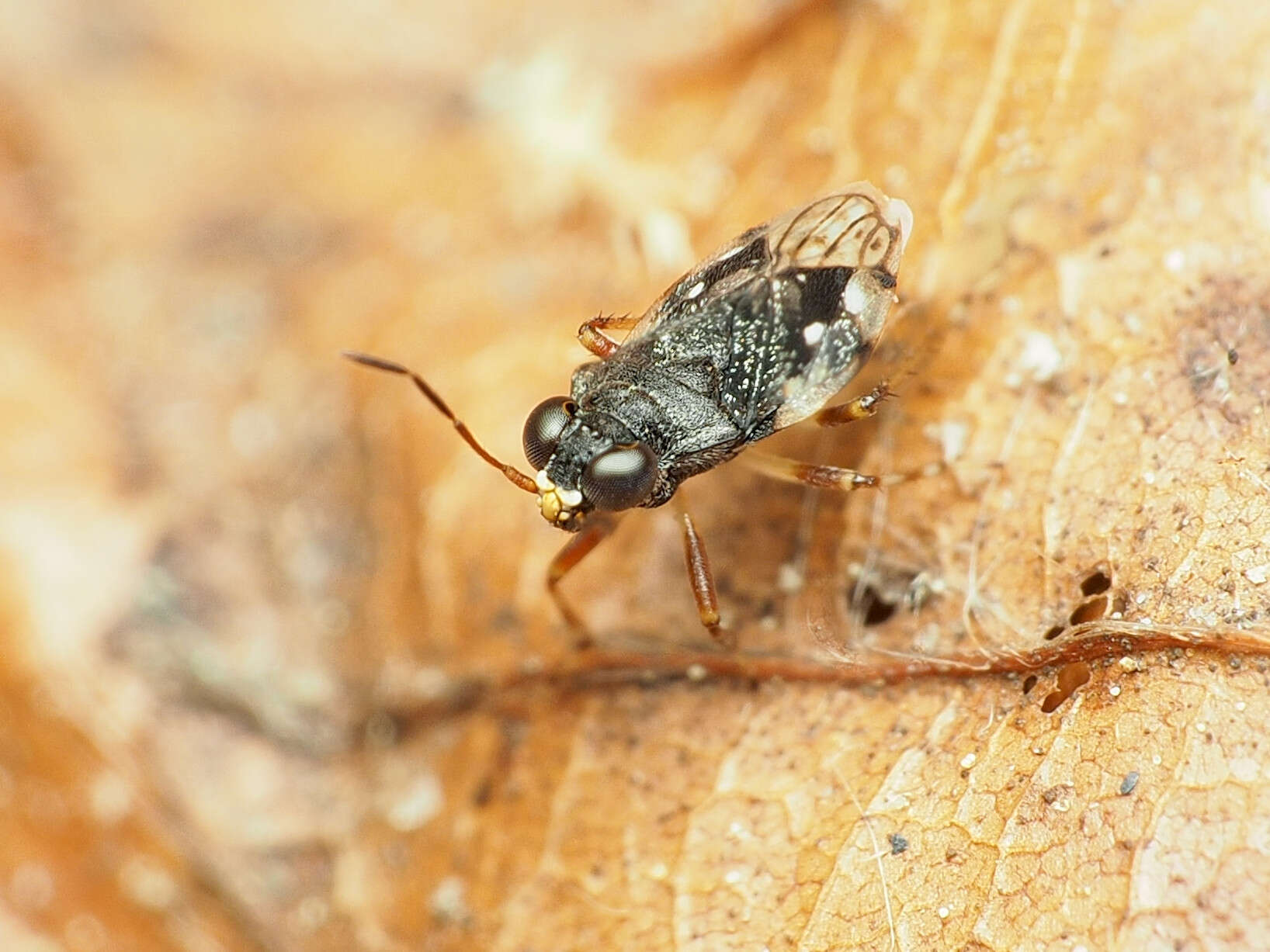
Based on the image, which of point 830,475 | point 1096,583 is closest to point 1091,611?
point 1096,583

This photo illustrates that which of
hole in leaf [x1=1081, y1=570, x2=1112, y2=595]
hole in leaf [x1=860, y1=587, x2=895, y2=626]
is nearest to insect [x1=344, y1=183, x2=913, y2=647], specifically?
hole in leaf [x1=860, y1=587, x2=895, y2=626]

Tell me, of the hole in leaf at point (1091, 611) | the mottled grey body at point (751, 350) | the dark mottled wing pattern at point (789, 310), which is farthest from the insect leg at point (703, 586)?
the hole in leaf at point (1091, 611)

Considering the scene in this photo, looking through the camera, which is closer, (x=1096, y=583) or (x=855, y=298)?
(x=1096, y=583)

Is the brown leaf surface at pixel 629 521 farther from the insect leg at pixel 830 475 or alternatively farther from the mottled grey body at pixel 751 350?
the mottled grey body at pixel 751 350

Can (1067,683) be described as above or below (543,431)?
below

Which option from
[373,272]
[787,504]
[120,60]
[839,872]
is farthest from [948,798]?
[120,60]

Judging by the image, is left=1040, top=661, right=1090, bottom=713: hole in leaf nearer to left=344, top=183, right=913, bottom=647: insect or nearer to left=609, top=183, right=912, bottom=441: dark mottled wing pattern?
left=344, top=183, right=913, bottom=647: insect

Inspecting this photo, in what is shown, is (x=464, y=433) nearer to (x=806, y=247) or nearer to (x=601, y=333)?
(x=601, y=333)

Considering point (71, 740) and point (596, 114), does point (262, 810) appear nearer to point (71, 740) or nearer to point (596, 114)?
point (71, 740)
